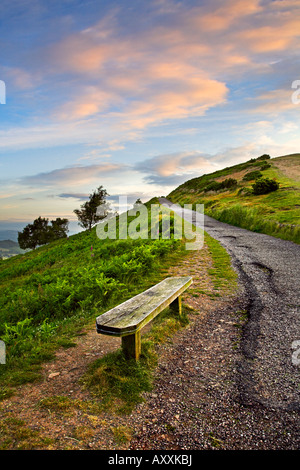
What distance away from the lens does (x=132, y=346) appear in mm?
4152

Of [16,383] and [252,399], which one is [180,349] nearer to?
[252,399]

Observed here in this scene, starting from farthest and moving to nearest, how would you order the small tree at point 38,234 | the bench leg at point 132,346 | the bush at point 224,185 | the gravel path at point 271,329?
the small tree at point 38,234 → the bush at point 224,185 → the bench leg at point 132,346 → the gravel path at point 271,329

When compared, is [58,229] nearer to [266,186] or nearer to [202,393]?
[266,186]

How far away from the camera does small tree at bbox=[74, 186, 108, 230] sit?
39469 mm

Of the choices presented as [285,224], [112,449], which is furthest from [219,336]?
[285,224]

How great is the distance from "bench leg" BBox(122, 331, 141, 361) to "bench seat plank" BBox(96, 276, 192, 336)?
0.25 m

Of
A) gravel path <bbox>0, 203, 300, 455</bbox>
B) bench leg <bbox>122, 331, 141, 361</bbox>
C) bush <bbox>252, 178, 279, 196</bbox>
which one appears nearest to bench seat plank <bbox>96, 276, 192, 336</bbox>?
bench leg <bbox>122, 331, 141, 361</bbox>

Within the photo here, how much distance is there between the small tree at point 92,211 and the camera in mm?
39469

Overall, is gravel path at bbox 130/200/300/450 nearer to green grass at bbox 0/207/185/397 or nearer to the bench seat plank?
→ the bench seat plank

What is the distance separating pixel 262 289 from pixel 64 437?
6.27 meters

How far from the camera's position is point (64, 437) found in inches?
113

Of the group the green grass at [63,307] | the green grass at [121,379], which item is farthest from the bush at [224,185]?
the green grass at [121,379]

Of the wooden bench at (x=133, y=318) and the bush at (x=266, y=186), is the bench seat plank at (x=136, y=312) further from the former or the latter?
the bush at (x=266, y=186)

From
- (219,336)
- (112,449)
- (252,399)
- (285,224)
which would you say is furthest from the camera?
(285,224)
